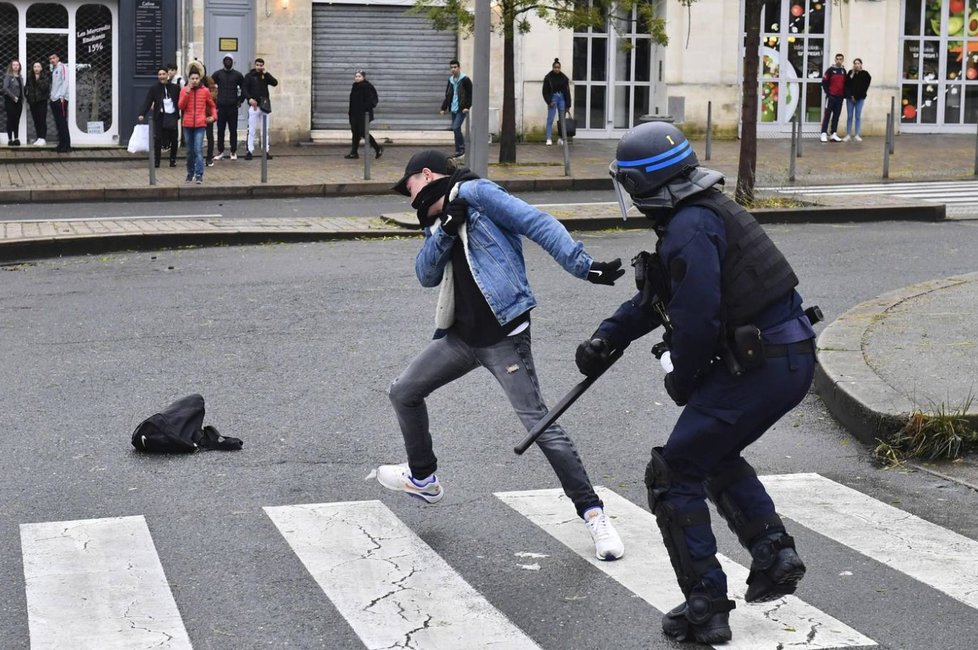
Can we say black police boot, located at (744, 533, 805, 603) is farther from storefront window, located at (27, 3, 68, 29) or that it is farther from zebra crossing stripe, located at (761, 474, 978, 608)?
storefront window, located at (27, 3, 68, 29)

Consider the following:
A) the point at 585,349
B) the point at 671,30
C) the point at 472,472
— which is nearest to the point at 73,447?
the point at 472,472

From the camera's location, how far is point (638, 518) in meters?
6.48

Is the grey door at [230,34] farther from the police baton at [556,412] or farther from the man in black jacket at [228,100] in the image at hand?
the police baton at [556,412]

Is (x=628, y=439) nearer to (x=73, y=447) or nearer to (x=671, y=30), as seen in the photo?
(x=73, y=447)

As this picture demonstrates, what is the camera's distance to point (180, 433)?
24.9ft

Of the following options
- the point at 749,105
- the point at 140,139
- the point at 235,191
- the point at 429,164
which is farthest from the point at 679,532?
the point at 140,139

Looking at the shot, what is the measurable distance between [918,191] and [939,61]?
1421 cm

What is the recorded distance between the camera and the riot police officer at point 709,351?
190 inches

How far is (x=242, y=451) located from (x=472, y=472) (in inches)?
48.7

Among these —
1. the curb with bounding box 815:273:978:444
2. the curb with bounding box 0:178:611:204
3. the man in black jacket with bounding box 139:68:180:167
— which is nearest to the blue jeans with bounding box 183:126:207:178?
the curb with bounding box 0:178:611:204

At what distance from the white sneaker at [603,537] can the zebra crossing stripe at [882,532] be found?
94 centimetres

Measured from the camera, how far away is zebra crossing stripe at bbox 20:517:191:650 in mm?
5016

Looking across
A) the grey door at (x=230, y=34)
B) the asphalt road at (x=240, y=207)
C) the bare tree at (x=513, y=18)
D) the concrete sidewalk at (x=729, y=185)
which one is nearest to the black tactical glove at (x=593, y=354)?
the concrete sidewalk at (x=729, y=185)

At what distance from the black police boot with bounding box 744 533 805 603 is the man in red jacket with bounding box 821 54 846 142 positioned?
88.8 ft
